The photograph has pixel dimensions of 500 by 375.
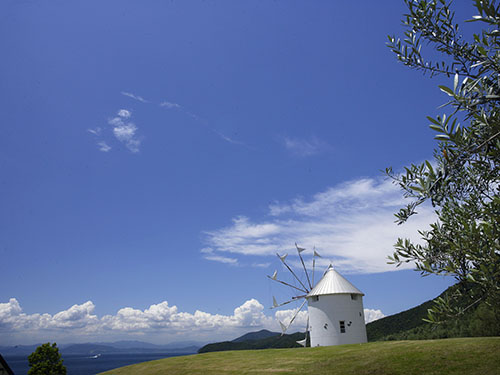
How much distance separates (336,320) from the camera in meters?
33.1

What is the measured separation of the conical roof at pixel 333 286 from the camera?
111 feet

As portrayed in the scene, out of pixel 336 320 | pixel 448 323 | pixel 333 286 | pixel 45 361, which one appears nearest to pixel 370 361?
pixel 448 323

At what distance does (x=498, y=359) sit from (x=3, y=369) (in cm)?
2708

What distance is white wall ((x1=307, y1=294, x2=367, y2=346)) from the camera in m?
32.8

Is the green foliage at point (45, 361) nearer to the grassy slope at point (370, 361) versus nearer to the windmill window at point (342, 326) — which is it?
the grassy slope at point (370, 361)

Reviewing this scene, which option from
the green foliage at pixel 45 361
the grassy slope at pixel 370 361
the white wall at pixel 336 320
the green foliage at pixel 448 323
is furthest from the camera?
the white wall at pixel 336 320

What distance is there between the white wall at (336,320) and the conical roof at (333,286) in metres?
0.45

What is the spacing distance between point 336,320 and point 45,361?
25306 millimetres

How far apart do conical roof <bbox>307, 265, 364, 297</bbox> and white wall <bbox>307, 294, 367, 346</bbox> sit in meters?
0.45

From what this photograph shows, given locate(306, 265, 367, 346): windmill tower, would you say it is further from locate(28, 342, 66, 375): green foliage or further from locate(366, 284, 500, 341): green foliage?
locate(28, 342, 66, 375): green foliage

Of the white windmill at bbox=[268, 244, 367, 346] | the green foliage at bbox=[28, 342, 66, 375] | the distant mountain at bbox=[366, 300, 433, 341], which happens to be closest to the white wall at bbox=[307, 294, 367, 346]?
the white windmill at bbox=[268, 244, 367, 346]

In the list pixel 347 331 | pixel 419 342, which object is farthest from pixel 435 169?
pixel 347 331

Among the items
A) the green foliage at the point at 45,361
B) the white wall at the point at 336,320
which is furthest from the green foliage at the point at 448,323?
the green foliage at the point at 45,361

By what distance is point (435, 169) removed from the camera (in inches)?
265
